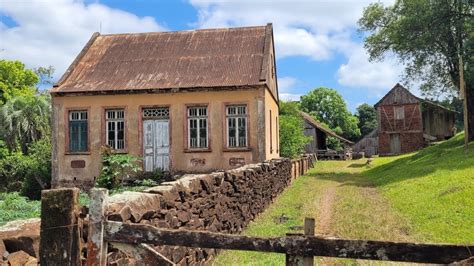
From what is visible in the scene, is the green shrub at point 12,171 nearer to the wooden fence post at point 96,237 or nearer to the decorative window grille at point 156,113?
the decorative window grille at point 156,113

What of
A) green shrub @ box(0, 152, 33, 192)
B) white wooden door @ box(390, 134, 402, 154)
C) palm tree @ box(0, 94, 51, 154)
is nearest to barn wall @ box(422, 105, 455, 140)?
white wooden door @ box(390, 134, 402, 154)

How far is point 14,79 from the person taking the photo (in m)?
44.9

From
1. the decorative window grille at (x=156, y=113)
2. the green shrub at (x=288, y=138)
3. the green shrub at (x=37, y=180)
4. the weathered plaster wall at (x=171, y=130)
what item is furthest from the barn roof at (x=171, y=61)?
the green shrub at (x=288, y=138)

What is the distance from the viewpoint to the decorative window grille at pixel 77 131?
20.6 metres

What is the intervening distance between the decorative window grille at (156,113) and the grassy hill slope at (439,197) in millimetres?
9318

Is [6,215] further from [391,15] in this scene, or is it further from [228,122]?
[391,15]

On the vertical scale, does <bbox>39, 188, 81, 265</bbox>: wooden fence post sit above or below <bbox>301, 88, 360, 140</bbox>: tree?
below

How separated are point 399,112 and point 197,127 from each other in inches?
1292

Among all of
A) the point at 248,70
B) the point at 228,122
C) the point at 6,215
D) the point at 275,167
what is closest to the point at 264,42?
the point at 248,70

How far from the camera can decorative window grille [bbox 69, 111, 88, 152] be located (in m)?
20.6

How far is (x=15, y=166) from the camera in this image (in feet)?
88.1

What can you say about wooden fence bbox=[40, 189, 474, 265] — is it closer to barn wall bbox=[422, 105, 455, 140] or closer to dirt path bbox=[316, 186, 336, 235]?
dirt path bbox=[316, 186, 336, 235]

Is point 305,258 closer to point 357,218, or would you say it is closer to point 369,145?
point 357,218

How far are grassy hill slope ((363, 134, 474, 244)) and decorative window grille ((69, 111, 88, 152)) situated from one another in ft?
42.0
